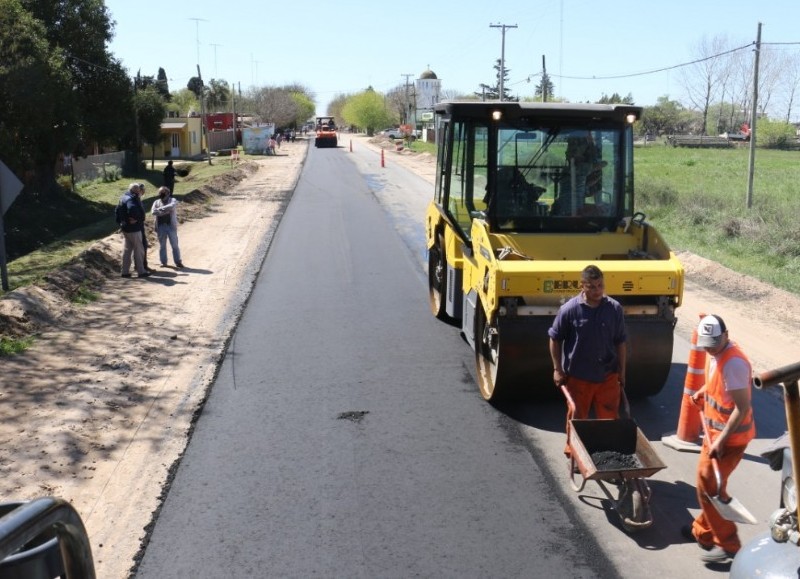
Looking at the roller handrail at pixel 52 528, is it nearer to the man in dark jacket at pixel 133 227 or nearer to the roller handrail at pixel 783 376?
the roller handrail at pixel 783 376

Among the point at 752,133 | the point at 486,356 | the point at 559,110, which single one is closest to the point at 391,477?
the point at 486,356

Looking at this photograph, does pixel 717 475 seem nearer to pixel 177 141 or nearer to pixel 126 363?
pixel 126 363

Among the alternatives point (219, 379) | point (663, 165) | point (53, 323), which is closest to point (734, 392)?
point (219, 379)

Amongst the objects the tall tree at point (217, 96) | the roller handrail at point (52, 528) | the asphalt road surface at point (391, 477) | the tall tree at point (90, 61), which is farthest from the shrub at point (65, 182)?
the tall tree at point (217, 96)

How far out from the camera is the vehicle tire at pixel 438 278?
1137 cm

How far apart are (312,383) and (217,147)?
7570 centimetres

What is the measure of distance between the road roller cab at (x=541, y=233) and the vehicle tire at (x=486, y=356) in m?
0.02

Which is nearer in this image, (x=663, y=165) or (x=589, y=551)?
(x=589, y=551)

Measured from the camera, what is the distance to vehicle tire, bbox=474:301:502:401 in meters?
8.44

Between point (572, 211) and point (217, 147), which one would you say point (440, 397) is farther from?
point (217, 147)

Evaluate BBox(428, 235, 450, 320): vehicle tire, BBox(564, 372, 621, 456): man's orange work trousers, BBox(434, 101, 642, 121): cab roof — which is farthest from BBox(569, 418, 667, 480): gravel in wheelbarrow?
BBox(428, 235, 450, 320): vehicle tire

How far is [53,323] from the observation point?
12.0 metres

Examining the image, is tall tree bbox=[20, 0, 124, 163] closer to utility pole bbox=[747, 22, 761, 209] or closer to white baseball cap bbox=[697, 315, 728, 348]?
utility pole bbox=[747, 22, 761, 209]

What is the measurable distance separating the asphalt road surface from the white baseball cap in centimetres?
139
